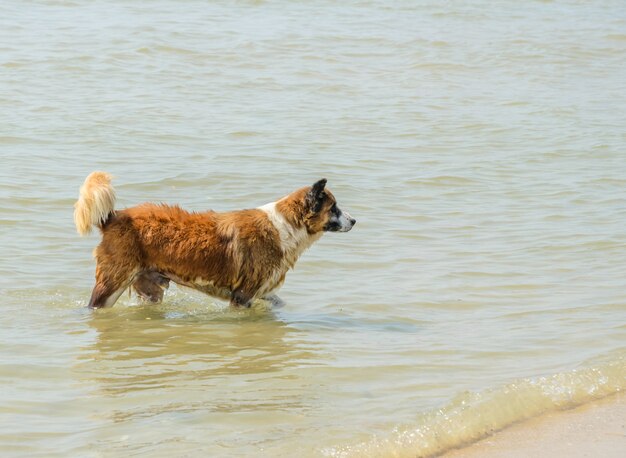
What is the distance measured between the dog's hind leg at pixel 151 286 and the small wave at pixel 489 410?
10.5 ft

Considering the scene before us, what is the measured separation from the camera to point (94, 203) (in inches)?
315

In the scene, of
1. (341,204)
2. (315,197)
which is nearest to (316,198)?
(315,197)

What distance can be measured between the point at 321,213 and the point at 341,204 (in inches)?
132

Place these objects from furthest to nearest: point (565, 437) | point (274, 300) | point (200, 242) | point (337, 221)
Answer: point (337, 221) < point (274, 300) < point (200, 242) < point (565, 437)

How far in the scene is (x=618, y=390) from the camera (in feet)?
21.5

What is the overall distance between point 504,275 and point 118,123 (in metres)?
7.43

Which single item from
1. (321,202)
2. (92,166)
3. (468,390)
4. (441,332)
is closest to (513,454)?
(468,390)

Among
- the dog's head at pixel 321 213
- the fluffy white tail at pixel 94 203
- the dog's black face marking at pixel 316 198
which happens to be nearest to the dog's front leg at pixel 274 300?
the dog's head at pixel 321 213

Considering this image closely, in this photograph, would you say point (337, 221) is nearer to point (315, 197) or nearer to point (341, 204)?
point (315, 197)

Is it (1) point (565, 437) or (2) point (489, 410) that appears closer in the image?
(1) point (565, 437)

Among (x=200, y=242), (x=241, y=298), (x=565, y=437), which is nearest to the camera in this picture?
(x=565, y=437)

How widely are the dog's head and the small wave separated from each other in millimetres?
2753

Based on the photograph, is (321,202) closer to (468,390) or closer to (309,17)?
(468,390)

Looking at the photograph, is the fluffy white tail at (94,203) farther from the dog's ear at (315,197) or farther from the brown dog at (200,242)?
the dog's ear at (315,197)
